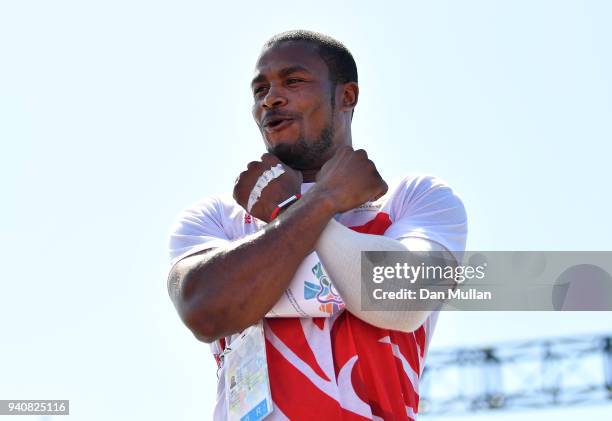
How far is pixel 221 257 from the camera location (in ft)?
15.0

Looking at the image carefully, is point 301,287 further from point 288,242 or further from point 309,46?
point 309,46

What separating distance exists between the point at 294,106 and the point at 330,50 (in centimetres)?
39

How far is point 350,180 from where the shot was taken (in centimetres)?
481

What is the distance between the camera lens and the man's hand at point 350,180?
4742mm

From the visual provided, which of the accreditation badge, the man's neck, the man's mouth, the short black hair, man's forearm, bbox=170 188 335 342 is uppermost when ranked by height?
the short black hair

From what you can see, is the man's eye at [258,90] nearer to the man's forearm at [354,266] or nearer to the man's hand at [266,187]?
the man's hand at [266,187]

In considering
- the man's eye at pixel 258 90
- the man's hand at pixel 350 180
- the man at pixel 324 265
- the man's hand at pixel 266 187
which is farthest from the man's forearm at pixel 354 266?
the man's eye at pixel 258 90

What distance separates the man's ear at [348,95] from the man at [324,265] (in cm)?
45

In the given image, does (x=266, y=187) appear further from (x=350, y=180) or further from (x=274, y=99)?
(x=274, y=99)

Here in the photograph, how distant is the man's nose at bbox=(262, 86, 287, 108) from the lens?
5.31 m

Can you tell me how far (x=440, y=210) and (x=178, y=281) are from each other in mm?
996

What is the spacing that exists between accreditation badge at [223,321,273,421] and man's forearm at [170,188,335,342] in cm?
11

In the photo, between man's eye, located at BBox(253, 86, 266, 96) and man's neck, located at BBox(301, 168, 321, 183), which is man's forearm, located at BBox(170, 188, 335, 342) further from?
man's eye, located at BBox(253, 86, 266, 96)

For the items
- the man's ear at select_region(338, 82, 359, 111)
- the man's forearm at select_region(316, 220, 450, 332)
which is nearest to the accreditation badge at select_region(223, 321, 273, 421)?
the man's forearm at select_region(316, 220, 450, 332)
